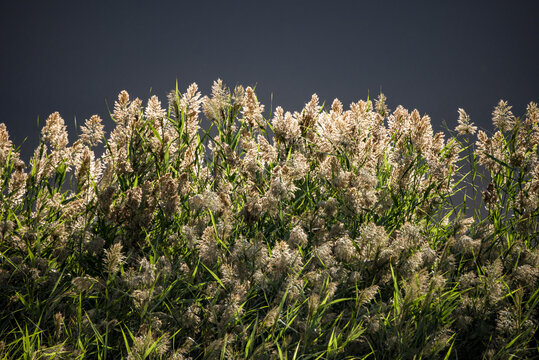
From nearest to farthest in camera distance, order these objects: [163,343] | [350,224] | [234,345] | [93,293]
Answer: [163,343] → [234,345] → [93,293] → [350,224]

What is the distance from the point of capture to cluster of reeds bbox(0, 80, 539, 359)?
1741mm

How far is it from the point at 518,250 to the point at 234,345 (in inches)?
56.8

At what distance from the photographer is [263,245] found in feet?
6.32

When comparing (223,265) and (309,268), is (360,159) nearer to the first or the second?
(309,268)

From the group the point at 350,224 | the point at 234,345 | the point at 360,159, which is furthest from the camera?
the point at 360,159

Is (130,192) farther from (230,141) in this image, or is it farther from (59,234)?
(230,141)

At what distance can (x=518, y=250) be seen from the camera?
2217mm

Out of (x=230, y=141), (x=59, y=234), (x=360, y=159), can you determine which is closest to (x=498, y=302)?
(x=360, y=159)

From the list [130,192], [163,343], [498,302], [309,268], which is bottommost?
[163,343]

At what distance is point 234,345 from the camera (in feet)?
5.80

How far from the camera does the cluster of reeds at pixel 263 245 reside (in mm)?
1741

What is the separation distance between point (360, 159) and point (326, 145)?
24 centimetres

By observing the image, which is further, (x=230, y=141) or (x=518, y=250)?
(x=230, y=141)

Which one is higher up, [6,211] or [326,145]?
[326,145]
